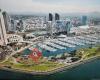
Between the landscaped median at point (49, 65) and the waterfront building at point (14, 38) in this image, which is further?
the waterfront building at point (14, 38)

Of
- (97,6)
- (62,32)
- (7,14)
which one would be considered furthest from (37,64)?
(97,6)

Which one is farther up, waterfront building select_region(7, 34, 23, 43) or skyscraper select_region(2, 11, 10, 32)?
skyscraper select_region(2, 11, 10, 32)

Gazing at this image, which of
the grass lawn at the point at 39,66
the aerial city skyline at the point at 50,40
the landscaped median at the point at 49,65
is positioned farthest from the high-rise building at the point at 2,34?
the grass lawn at the point at 39,66

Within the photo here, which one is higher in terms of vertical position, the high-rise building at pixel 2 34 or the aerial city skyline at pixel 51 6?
the aerial city skyline at pixel 51 6

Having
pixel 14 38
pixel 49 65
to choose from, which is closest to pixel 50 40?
pixel 49 65

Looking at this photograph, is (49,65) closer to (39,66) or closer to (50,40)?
(39,66)

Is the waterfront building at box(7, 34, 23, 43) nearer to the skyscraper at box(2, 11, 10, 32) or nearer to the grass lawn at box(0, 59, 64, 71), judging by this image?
the skyscraper at box(2, 11, 10, 32)

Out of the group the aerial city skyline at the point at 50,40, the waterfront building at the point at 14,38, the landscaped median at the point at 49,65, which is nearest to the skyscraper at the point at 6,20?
the aerial city skyline at the point at 50,40

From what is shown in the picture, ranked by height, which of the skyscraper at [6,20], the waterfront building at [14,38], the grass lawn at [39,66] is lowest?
the grass lawn at [39,66]

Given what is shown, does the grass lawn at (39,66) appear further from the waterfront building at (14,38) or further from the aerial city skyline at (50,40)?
the waterfront building at (14,38)

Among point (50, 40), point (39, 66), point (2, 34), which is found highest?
point (2, 34)

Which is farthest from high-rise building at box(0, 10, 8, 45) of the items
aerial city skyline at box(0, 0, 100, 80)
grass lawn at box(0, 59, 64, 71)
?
grass lawn at box(0, 59, 64, 71)
